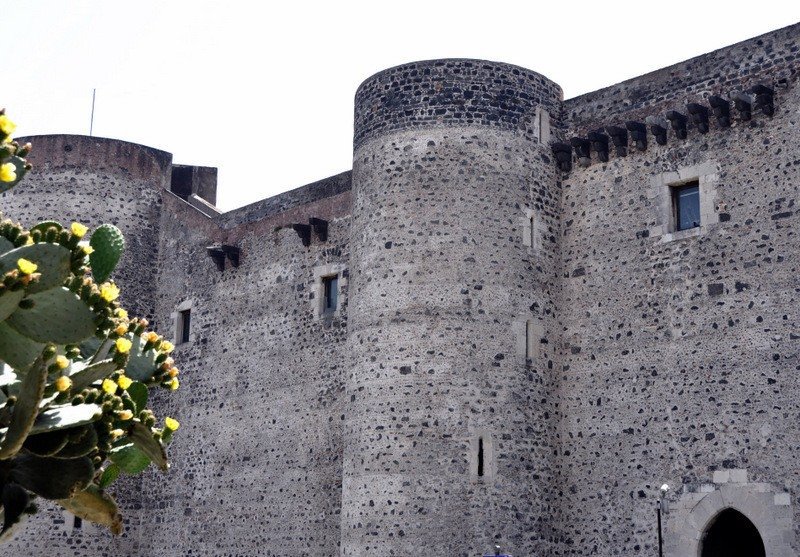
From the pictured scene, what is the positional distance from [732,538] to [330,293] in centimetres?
746

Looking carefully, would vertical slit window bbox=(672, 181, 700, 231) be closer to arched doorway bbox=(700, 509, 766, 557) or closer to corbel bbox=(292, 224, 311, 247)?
arched doorway bbox=(700, 509, 766, 557)

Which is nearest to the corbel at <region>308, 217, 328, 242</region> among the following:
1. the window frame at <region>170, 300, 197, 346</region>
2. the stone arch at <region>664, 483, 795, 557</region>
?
the window frame at <region>170, 300, 197, 346</region>

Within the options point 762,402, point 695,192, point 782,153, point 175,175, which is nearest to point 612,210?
point 695,192

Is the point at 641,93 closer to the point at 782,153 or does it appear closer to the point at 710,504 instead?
the point at 782,153

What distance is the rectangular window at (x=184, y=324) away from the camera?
22.7 meters

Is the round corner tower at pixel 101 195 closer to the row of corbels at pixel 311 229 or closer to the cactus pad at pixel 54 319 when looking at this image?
the row of corbels at pixel 311 229

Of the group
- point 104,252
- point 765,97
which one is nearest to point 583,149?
point 765,97

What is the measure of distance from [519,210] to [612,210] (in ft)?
4.00

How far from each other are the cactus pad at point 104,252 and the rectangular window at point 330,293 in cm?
1307

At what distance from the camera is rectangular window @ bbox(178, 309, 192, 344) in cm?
2269

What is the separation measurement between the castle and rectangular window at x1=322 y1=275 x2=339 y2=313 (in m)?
0.42

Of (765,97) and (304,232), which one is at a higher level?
(765,97)

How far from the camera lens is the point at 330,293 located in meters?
19.9

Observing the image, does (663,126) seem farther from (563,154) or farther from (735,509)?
(735,509)
